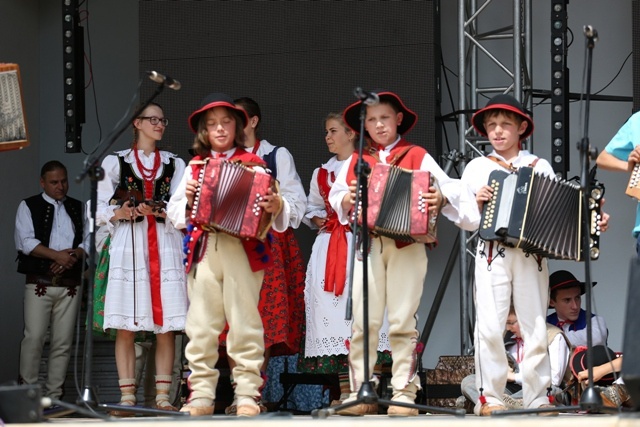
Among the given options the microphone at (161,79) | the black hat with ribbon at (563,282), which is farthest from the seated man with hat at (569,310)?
the microphone at (161,79)

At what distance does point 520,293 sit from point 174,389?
280 cm

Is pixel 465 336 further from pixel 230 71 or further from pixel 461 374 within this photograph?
pixel 230 71

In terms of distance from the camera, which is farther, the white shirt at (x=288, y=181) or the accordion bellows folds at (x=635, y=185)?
the white shirt at (x=288, y=181)

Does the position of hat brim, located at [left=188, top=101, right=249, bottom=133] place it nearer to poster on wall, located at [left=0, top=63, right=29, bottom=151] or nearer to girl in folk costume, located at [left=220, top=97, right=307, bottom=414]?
girl in folk costume, located at [left=220, top=97, right=307, bottom=414]

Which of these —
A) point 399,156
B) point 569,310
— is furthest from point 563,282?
point 399,156

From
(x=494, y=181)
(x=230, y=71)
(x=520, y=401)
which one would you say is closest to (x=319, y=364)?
(x=520, y=401)

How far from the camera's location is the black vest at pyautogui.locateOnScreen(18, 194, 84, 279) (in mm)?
7812

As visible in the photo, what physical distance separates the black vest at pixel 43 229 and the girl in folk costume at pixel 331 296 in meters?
1.85

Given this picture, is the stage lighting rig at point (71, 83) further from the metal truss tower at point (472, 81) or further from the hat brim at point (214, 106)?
the metal truss tower at point (472, 81)

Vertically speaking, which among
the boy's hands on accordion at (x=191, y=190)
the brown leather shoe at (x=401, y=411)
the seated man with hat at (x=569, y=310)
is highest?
the boy's hands on accordion at (x=191, y=190)

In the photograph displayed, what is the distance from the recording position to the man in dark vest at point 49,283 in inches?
306

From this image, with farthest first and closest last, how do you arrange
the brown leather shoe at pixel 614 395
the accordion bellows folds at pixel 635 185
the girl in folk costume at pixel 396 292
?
1. the brown leather shoe at pixel 614 395
2. the girl in folk costume at pixel 396 292
3. the accordion bellows folds at pixel 635 185

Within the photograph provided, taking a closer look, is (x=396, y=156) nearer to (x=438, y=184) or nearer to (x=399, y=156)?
(x=399, y=156)

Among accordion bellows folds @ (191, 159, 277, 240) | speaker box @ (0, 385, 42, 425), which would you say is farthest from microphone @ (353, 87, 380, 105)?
speaker box @ (0, 385, 42, 425)
